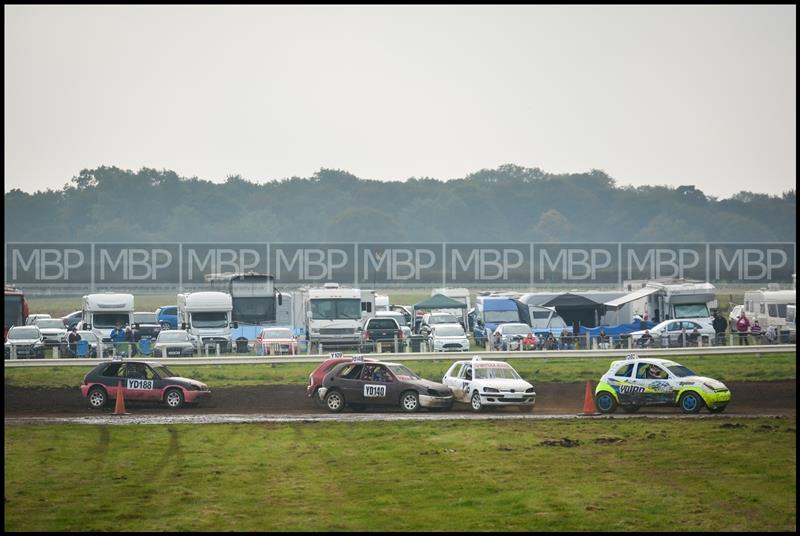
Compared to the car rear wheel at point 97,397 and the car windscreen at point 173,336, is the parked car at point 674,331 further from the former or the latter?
the car rear wheel at point 97,397

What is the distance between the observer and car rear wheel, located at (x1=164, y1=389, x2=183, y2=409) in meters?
33.2

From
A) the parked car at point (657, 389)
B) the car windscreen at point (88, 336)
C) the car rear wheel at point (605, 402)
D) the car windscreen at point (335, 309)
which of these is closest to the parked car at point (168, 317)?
the car windscreen at point (88, 336)

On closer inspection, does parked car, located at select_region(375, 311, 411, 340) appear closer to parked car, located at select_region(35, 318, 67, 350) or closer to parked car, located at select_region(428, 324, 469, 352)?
parked car, located at select_region(428, 324, 469, 352)

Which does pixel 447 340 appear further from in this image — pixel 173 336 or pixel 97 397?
pixel 97 397

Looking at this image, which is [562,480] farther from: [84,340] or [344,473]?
[84,340]

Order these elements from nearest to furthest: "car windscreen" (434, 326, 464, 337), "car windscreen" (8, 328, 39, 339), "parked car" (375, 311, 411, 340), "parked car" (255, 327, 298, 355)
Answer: "car windscreen" (8, 328, 39, 339) < "parked car" (255, 327, 298, 355) < "car windscreen" (434, 326, 464, 337) < "parked car" (375, 311, 411, 340)

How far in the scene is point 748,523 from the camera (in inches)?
696

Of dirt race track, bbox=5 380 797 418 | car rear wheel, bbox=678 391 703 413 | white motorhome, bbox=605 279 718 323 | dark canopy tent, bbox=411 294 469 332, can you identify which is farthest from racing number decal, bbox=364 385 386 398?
dark canopy tent, bbox=411 294 469 332

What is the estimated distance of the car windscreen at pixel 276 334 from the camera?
5125 cm

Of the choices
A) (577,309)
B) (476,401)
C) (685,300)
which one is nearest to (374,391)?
(476,401)

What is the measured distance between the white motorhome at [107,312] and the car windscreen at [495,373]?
26808 millimetres

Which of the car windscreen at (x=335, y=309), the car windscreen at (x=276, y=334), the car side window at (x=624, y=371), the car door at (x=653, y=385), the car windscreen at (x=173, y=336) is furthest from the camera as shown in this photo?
the car windscreen at (x=335, y=309)

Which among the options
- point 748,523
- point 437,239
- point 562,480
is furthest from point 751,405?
point 437,239

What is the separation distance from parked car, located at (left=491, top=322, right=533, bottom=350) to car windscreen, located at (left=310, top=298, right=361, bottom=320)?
5.88 metres
